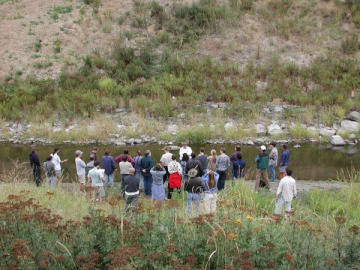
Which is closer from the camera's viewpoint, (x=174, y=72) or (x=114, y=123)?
(x=114, y=123)

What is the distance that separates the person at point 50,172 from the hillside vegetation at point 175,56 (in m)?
12.0

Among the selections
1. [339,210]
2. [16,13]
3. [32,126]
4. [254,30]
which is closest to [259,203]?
[339,210]

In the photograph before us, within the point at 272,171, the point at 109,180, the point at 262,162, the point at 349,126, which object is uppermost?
the point at 262,162

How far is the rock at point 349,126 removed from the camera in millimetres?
22625

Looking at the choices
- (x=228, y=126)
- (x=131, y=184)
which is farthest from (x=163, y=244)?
(x=228, y=126)

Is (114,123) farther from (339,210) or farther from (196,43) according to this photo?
(339,210)

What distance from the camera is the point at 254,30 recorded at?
3170cm

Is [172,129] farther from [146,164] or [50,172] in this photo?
[50,172]

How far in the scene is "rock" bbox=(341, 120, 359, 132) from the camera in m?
22.6

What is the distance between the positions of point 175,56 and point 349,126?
12.4 m

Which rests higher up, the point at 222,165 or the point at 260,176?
the point at 222,165

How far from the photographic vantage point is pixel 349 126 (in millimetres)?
22828

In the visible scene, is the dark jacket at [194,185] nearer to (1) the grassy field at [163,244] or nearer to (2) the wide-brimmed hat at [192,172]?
(2) the wide-brimmed hat at [192,172]

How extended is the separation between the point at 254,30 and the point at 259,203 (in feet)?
77.2
